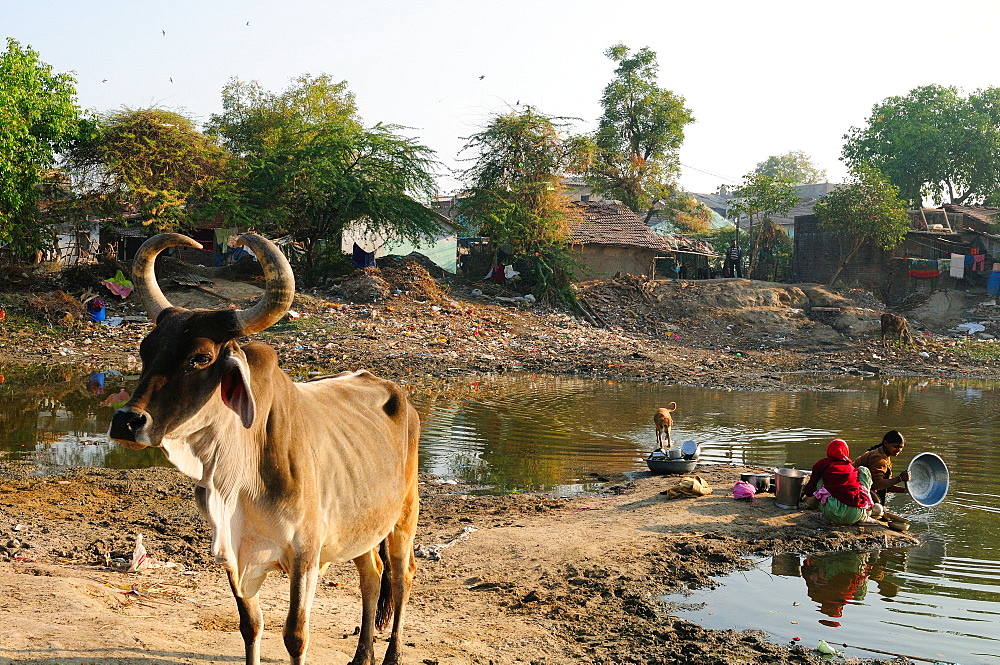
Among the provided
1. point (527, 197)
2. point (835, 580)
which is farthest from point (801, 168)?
point (835, 580)

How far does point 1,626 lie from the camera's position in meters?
4.46

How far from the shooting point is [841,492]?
844 cm

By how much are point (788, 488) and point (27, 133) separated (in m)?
21.1

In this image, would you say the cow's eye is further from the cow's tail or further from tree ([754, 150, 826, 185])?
tree ([754, 150, 826, 185])

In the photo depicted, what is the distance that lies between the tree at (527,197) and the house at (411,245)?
2400 millimetres

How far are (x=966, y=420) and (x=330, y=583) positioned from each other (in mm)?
14806

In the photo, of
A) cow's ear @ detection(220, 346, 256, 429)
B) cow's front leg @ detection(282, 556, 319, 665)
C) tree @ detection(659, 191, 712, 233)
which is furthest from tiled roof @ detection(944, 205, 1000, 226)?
cow's ear @ detection(220, 346, 256, 429)

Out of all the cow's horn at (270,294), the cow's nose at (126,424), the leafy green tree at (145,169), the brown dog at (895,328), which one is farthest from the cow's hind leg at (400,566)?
the brown dog at (895,328)

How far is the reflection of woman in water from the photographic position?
22.1ft

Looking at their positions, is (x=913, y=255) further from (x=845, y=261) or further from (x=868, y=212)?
(x=868, y=212)

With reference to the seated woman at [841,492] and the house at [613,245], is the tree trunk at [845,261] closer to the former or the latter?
the house at [613,245]

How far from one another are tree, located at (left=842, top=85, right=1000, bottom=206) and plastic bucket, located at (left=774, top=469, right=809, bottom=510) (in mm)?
42414

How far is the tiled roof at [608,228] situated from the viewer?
34.3m

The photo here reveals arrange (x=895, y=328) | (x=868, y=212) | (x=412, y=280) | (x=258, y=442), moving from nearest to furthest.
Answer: (x=258, y=442) → (x=895, y=328) → (x=412, y=280) → (x=868, y=212)
